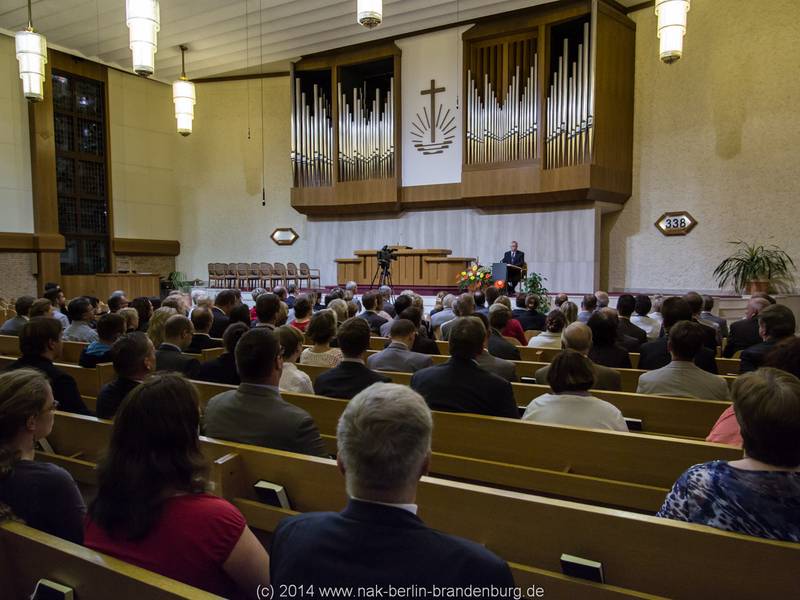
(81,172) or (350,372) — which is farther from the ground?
(81,172)

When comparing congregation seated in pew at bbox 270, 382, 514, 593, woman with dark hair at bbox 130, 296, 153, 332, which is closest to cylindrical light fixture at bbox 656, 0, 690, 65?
woman with dark hair at bbox 130, 296, 153, 332

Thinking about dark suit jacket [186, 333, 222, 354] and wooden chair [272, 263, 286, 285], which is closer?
dark suit jacket [186, 333, 222, 354]

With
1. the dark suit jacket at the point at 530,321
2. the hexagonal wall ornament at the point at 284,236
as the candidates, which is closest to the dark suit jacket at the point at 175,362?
the dark suit jacket at the point at 530,321

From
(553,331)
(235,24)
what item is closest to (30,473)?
(553,331)

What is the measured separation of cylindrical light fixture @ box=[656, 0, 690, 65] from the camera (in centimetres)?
616

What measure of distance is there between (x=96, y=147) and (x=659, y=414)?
13.3 m

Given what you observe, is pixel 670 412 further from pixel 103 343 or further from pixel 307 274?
pixel 307 274

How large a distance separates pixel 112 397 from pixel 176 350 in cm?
95

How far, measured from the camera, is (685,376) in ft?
9.18

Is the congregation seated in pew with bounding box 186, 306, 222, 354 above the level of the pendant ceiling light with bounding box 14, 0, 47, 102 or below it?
below

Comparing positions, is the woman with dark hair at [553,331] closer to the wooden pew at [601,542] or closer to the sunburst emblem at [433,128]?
the wooden pew at [601,542]

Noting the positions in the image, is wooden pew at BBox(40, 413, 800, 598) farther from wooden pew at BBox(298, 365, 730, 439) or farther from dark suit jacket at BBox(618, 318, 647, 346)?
dark suit jacket at BBox(618, 318, 647, 346)

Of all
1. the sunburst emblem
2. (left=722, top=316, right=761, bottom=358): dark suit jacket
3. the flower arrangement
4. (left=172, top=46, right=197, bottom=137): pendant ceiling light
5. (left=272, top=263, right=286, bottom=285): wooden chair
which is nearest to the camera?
(left=722, top=316, right=761, bottom=358): dark suit jacket

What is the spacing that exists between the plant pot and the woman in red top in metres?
9.31
